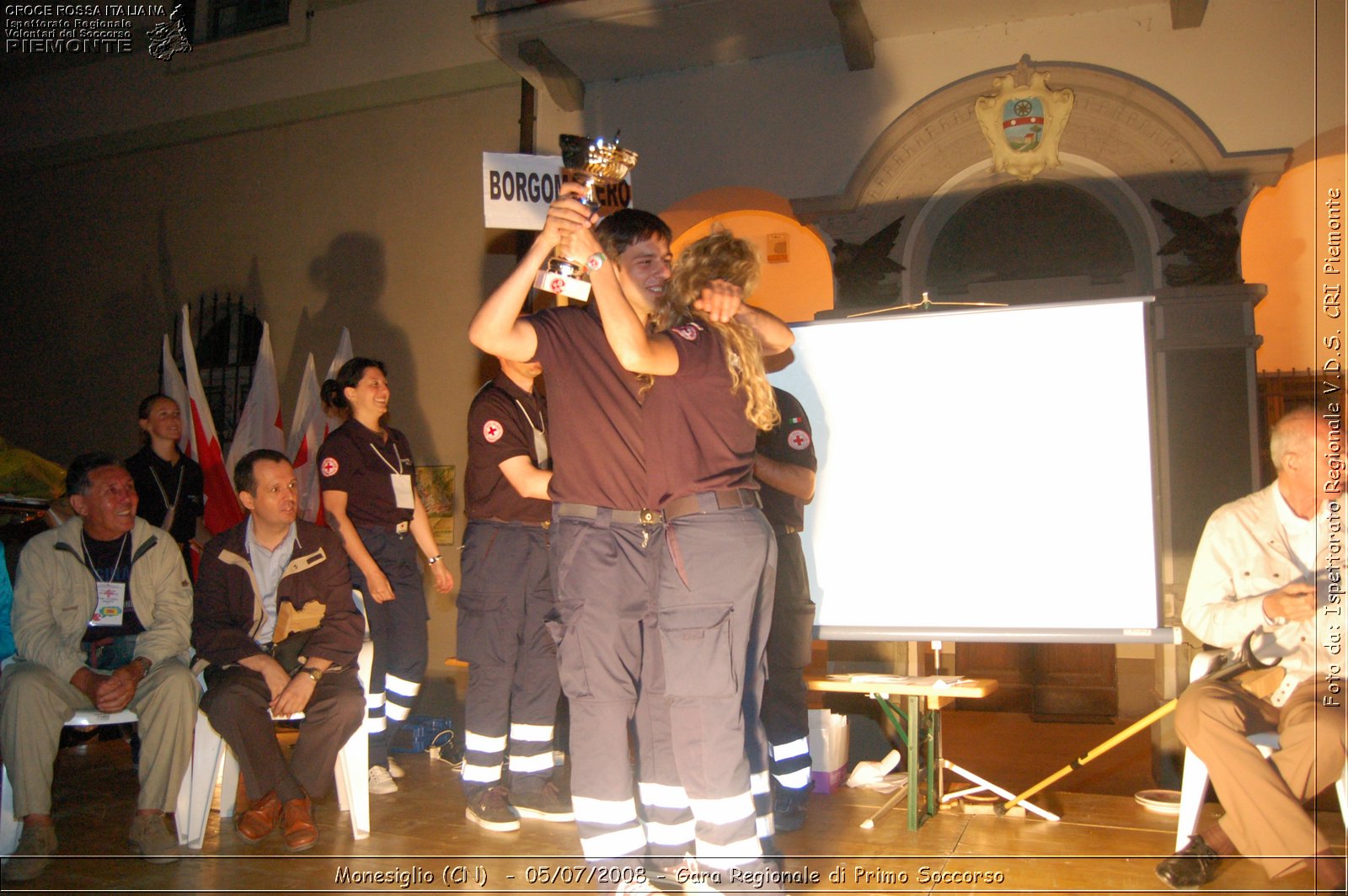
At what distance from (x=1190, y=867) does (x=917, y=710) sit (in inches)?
42.0

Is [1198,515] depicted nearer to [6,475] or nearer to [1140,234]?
[1140,234]

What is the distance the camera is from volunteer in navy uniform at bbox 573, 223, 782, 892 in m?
2.69

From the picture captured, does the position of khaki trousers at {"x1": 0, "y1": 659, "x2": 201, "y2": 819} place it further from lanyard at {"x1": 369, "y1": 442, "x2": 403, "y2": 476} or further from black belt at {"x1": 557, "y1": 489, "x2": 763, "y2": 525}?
black belt at {"x1": 557, "y1": 489, "x2": 763, "y2": 525}

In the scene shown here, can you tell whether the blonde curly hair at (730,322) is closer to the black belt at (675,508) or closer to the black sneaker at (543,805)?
the black belt at (675,508)

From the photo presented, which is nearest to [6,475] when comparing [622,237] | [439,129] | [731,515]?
[439,129]

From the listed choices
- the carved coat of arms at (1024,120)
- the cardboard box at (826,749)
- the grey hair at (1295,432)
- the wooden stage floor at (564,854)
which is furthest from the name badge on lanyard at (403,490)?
the carved coat of arms at (1024,120)

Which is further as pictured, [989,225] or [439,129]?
[439,129]

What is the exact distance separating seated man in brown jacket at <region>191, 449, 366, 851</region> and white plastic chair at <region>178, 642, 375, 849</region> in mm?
78

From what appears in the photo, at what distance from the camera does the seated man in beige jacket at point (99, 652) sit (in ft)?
11.6

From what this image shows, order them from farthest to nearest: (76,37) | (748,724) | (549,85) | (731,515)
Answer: (76,37) → (549,85) → (748,724) → (731,515)

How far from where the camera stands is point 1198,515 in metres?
5.27

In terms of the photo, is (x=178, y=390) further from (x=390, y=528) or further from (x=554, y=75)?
(x=554, y=75)

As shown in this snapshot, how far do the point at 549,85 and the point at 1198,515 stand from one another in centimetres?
483

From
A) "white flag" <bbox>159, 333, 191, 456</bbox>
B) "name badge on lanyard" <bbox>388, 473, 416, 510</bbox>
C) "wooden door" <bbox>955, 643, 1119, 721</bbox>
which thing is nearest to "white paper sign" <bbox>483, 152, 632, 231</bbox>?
"name badge on lanyard" <bbox>388, 473, 416, 510</bbox>
